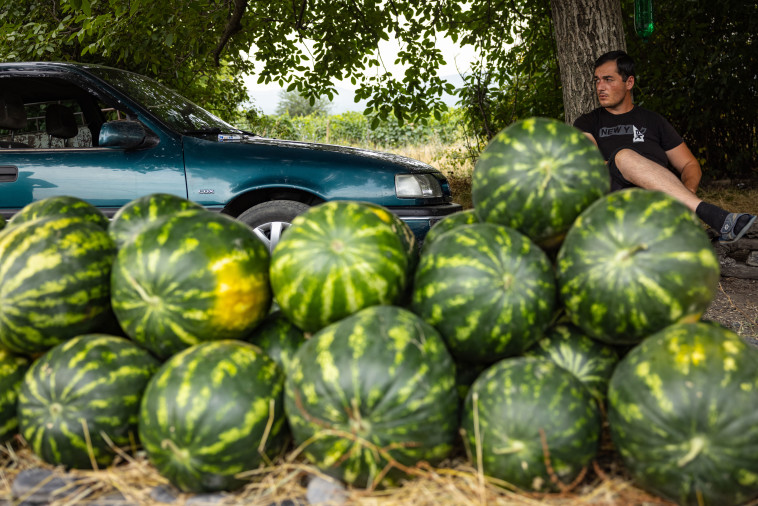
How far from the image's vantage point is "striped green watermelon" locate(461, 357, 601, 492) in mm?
1720

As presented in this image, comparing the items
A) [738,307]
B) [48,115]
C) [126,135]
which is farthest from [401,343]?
[48,115]

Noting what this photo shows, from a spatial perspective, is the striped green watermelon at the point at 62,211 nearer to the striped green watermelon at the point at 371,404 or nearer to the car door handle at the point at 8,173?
the striped green watermelon at the point at 371,404

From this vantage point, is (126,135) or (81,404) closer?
(81,404)

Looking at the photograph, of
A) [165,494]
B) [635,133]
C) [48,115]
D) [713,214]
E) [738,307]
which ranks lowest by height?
[738,307]

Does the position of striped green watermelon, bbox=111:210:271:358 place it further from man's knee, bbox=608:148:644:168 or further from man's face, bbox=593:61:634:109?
man's face, bbox=593:61:634:109

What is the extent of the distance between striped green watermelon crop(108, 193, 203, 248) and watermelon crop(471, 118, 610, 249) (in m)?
1.24

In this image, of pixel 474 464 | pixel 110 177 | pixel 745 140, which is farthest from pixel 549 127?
pixel 745 140

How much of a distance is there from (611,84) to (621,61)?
187mm

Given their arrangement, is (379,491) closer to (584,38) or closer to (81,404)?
(81,404)

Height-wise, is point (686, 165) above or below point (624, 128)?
below

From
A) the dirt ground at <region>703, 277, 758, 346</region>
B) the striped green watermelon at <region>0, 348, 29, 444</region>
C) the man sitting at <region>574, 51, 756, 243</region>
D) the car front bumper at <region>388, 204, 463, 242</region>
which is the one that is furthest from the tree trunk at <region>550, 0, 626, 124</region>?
the striped green watermelon at <region>0, 348, 29, 444</region>

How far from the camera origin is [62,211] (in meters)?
2.54

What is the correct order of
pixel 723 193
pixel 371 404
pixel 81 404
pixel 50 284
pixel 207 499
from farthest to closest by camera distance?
pixel 723 193 → pixel 50 284 → pixel 81 404 → pixel 207 499 → pixel 371 404

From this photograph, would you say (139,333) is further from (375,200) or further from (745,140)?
(745,140)
